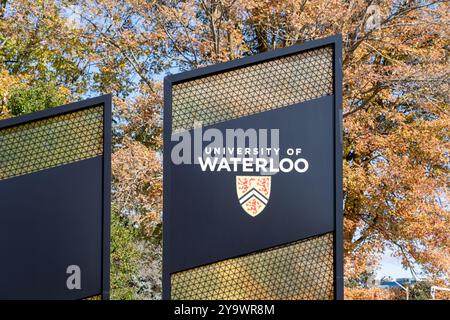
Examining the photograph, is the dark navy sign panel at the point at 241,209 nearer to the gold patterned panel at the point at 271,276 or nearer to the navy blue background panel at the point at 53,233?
the gold patterned panel at the point at 271,276

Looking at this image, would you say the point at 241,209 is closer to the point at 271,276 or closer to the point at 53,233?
the point at 271,276

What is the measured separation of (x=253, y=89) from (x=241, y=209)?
69cm

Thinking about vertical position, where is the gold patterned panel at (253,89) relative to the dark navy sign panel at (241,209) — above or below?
above

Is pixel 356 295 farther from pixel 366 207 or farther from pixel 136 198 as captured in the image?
pixel 136 198

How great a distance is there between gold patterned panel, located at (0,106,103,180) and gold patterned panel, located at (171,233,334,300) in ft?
3.05

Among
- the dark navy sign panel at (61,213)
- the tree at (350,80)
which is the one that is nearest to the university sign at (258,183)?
the dark navy sign panel at (61,213)

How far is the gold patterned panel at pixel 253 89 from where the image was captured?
151 inches

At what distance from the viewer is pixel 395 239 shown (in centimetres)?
1407

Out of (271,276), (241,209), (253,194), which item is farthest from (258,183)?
(271,276)

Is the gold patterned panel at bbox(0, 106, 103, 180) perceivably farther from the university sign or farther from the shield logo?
the shield logo

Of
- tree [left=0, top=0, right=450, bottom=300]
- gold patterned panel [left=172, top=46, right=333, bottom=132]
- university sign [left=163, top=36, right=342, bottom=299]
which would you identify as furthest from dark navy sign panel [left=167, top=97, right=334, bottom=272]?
tree [left=0, top=0, right=450, bottom=300]

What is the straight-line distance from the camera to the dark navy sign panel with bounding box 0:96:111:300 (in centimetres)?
387
